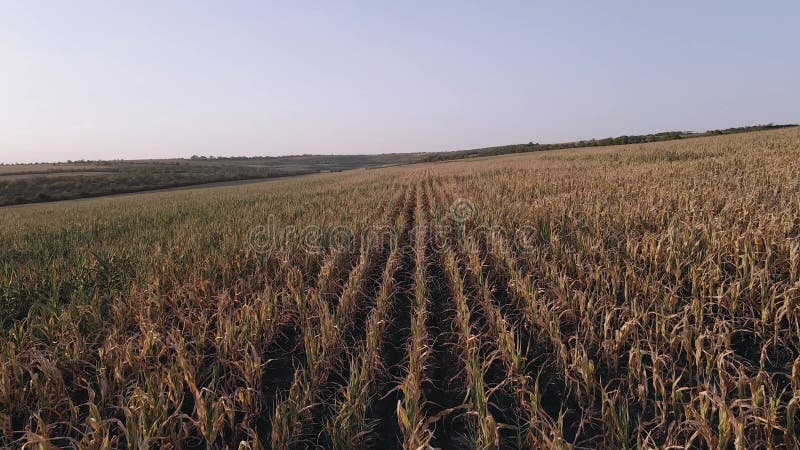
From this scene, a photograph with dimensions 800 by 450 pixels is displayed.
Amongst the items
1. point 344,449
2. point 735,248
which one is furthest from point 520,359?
point 735,248

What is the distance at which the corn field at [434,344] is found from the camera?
2.23m

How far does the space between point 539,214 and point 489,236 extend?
174cm

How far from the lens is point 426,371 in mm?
3137

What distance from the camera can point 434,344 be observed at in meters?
3.48

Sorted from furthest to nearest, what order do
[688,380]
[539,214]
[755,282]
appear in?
1. [539,214]
2. [755,282]
3. [688,380]

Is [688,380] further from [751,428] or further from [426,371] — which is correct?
[426,371]

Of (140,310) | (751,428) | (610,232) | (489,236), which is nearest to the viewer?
(751,428)

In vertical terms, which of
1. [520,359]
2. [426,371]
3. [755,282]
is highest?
[755,282]

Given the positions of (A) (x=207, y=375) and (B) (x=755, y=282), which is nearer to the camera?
(A) (x=207, y=375)

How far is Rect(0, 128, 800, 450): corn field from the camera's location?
223cm

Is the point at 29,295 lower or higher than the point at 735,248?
lower

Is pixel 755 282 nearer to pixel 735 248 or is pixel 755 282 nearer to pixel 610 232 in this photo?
pixel 735 248

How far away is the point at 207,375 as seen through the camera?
9.75 feet

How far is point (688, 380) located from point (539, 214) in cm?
509
